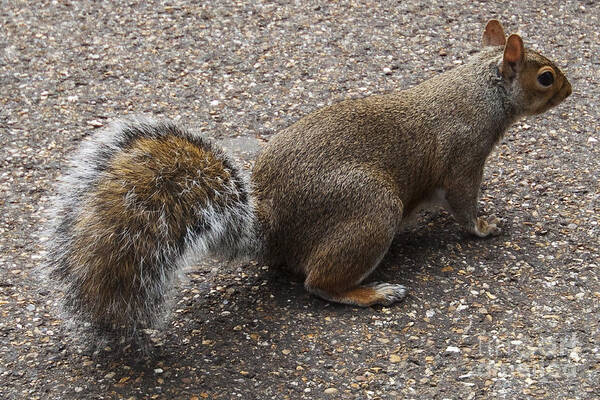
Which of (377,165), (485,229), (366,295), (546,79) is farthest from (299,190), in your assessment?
(546,79)

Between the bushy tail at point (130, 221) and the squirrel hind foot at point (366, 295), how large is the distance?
48cm

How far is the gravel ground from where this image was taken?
9.45ft

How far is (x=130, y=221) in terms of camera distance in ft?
8.86

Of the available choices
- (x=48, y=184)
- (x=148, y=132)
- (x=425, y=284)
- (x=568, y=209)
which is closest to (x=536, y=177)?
(x=568, y=209)

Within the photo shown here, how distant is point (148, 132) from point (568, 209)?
181 centimetres

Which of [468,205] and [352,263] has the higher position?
[468,205]

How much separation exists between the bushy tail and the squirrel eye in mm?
1391

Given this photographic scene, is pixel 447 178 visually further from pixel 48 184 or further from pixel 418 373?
pixel 48 184

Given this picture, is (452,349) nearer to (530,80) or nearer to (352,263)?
(352,263)

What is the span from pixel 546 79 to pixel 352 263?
1.12 metres

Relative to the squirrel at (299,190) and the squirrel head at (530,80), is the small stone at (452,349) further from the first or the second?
the squirrel head at (530,80)

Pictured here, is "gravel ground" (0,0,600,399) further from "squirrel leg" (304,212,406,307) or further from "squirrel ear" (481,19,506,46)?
"squirrel ear" (481,19,506,46)

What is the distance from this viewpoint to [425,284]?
129 inches

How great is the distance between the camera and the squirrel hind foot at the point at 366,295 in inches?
124
